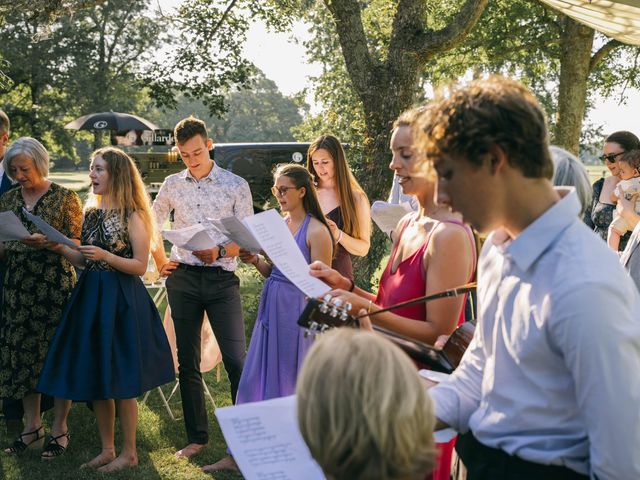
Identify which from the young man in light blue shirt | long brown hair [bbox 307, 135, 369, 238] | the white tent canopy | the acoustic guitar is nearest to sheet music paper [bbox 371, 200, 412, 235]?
long brown hair [bbox 307, 135, 369, 238]

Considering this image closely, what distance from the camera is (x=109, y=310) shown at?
472 cm

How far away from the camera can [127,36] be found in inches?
1619

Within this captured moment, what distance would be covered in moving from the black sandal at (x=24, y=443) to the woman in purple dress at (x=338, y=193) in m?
2.48

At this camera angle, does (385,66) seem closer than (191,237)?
No

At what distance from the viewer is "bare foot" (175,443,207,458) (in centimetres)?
504

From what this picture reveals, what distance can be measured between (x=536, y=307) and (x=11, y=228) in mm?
3934

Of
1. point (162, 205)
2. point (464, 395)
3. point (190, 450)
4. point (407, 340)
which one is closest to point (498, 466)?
point (464, 395)

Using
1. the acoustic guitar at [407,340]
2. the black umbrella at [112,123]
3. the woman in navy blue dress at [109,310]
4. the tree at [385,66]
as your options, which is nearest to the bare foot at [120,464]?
the woman in navy blue dress at [109,310]

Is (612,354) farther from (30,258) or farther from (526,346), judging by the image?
(30,258)

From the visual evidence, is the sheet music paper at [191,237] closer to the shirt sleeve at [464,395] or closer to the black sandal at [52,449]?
the black sandal at [52,449]

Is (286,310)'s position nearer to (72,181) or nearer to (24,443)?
(24,443)

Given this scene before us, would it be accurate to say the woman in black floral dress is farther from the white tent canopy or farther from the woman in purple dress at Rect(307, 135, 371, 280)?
the white tent canopy

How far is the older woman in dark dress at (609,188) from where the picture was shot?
5.89 meters

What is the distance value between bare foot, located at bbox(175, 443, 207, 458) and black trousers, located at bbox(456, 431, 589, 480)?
11.4 feet
